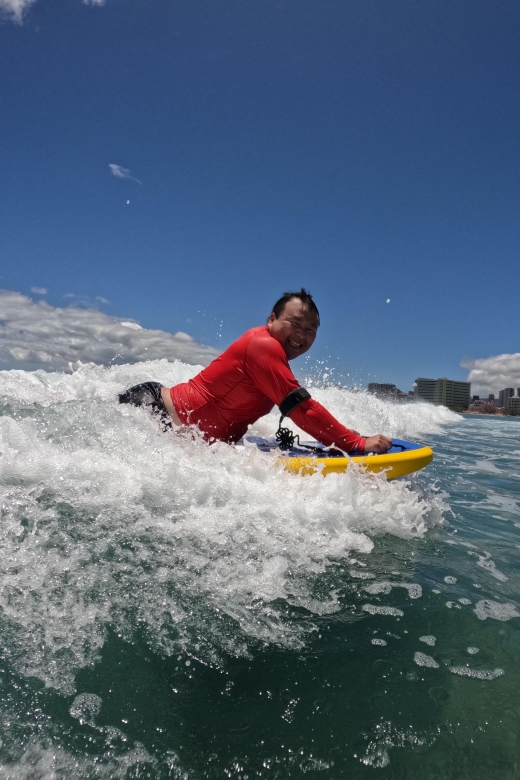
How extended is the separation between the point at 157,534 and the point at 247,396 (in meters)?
1.60

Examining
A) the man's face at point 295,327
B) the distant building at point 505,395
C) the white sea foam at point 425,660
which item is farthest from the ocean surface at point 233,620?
the distant building at point 505,395

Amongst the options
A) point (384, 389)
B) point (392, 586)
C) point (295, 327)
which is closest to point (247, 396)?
point (295, 327)

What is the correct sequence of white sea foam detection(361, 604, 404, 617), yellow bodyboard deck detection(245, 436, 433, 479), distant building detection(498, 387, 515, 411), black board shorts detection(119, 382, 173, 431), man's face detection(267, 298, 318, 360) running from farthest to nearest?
distant building detection(498, 387, 515, 411) < black board shorts detection(119, 382, 173, 431) < man's face detection(267, 298, 318, 360) < yellow bodyboard deck detection(245, 436, 433, 479) < white sea foam detection(361, 604, 404, 617)

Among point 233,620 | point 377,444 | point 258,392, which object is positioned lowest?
point 233,620

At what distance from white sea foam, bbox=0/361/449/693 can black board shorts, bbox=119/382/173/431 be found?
0.37 ft

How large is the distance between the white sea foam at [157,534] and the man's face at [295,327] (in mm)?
987

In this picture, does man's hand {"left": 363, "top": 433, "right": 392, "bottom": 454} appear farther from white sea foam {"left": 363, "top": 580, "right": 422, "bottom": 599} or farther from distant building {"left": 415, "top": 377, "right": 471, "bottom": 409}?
distant building {"left": 415, "top": 377, "right": 471, "bottom": 409}

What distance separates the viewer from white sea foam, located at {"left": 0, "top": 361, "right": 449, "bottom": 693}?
170cm

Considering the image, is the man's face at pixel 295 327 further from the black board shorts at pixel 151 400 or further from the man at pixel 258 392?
the black board shorts at pixel 151 400

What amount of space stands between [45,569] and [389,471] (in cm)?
247

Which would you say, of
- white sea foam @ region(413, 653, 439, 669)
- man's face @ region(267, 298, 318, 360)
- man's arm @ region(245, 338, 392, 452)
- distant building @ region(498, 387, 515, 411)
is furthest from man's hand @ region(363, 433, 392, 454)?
distant building @ region(498, 387, 515, 411)

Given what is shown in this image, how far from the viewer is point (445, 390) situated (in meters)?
110

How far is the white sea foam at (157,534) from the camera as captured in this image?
170 cm

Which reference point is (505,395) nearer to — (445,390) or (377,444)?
(445,390)
